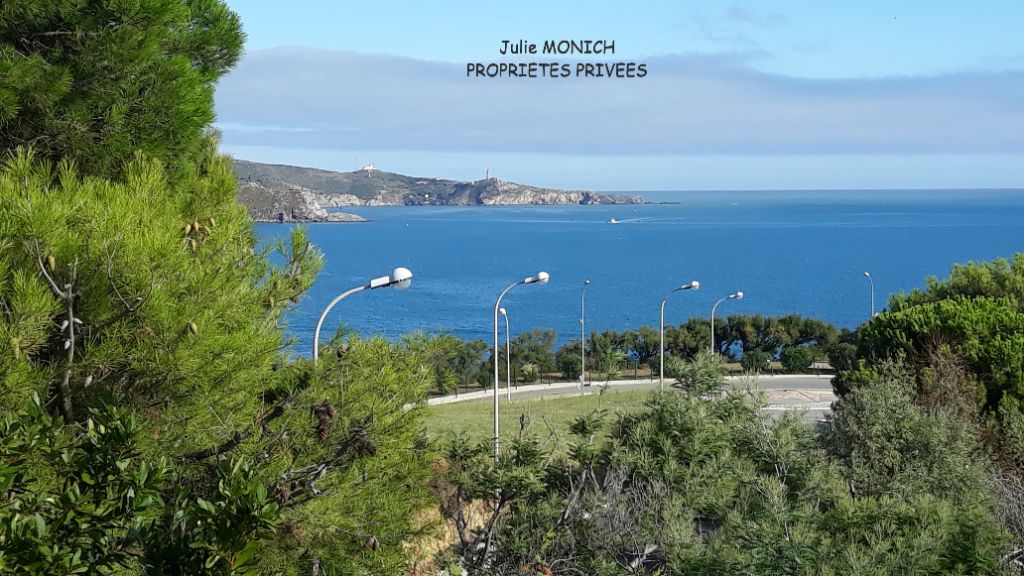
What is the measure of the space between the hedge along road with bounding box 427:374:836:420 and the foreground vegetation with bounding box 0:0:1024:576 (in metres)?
18.7

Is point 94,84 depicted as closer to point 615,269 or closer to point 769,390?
point 769,390

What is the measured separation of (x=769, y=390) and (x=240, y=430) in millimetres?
35185

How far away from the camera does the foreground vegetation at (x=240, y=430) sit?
18.6 feet

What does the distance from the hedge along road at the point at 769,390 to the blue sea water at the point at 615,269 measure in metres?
12.5

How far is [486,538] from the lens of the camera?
14234 mm

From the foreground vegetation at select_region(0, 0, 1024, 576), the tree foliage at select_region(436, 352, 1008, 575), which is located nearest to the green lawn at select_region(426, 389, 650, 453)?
the tree foliage at select_region(436, 352, 1008, 575)

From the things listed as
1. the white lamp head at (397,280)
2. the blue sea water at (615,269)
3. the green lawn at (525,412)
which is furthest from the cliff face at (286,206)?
the white lamp head at (397,280)

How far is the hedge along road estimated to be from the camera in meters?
38.3

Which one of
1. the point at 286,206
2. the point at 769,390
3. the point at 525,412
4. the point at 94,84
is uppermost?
the point at 94,84

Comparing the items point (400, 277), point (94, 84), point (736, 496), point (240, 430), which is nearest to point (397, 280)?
point (400, 277)

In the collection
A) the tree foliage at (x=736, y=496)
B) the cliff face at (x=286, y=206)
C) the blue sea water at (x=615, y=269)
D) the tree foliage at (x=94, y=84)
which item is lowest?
the blue sea water at (x=615, y=269)

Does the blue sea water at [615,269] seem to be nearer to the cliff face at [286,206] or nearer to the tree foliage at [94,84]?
the cliff face at [286,206]

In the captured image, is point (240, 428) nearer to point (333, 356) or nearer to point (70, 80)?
point (333, 356)

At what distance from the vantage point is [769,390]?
4125 cm
